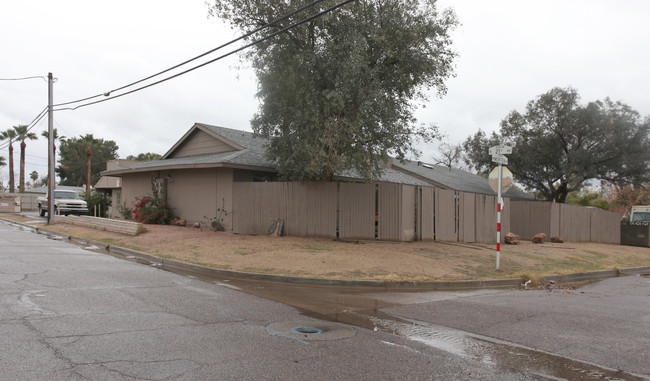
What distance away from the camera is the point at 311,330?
5.70 meters

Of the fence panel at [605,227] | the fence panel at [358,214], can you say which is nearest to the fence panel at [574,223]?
the fence panel at [605,227]

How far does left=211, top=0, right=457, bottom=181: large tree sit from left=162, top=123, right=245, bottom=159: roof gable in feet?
17.3

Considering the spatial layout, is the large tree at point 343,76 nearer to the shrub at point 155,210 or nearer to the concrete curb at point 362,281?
the concrete curb at point 362,281

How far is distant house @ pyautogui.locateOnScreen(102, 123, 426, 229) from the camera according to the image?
57.2 ft

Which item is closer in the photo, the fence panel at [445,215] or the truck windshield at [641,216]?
the fence panel at [445,215]

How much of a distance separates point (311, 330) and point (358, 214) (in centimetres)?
985

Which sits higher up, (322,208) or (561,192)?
(561,192)

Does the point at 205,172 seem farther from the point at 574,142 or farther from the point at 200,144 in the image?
the point at 574,142

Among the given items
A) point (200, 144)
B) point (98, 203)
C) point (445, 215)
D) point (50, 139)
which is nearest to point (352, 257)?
point (445, 215)

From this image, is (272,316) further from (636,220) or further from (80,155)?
(80,155)

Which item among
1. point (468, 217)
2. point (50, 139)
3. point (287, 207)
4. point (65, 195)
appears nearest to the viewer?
point (287, 207)

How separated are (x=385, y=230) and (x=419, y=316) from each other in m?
8.56

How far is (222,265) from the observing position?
1069 cm

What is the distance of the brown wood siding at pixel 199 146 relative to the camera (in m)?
20.8
